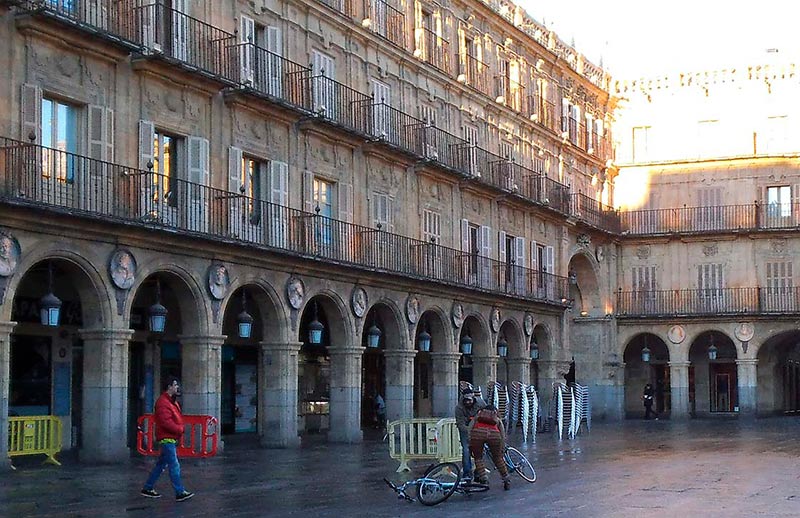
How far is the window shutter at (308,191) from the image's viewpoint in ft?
108

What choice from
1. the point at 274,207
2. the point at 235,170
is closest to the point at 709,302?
the point at 274,207

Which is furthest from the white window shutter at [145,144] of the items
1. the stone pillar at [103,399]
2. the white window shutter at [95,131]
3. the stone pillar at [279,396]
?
the stone pillar at [279,396]

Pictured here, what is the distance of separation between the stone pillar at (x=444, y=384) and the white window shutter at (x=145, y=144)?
15.1m

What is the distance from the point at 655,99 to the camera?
5916 cm

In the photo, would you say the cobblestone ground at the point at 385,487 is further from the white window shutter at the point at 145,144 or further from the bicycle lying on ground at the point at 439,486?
the white window shutter at the point at 145,144

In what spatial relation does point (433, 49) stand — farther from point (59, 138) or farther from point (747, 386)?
point (747, 386)

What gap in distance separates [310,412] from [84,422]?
15.0m

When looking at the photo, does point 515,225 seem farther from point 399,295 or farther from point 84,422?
point 84,422

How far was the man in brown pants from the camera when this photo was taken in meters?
19.1

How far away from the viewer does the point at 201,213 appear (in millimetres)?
28359

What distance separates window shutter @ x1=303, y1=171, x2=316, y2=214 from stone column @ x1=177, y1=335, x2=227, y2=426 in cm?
577

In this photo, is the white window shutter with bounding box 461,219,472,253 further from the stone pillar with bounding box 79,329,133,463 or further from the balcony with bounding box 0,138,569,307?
the stone pillar with bounding box 79,329,133,463

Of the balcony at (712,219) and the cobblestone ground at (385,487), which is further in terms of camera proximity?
the balcony at (712,219)

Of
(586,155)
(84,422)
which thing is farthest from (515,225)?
(84,422)
